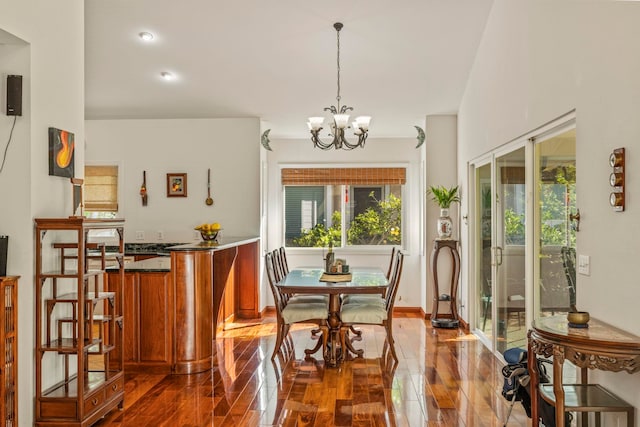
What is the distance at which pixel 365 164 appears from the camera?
806 cm

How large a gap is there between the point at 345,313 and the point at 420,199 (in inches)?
126

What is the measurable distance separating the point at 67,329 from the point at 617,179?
3352 mm

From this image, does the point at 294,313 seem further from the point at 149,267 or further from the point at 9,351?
the point at 9,351

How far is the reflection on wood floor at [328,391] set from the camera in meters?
3.67

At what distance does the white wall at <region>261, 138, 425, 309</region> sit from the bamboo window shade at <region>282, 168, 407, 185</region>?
0.30ft

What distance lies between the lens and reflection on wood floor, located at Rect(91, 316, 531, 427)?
12.1 feet

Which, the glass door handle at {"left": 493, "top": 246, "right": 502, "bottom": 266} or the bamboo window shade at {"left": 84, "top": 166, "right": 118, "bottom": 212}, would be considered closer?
the glass door handle at {"left": 493, "top": 246, "right": 502, "bottom": 266}

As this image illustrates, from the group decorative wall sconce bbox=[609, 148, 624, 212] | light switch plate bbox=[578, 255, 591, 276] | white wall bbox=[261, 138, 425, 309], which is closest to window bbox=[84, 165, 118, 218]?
white wall bbox=[261, 138, 425, 309]

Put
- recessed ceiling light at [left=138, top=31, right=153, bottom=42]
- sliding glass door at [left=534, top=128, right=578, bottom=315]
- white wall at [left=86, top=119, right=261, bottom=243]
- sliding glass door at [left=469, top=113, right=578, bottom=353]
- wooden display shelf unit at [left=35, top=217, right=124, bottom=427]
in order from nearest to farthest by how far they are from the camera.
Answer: wooden display shelf unit at [left=35, top=217, right=124, bottom=427], sliding glass door at [left=534, top=128, right=578, bottom=315], sliding glass door at [left=469, top=113, right=578, bottom=353], recessed ceiling light at [left=138, top=31, right=153, bottom=42], white wall at [left=86, top=119, right=261, bottom=243]

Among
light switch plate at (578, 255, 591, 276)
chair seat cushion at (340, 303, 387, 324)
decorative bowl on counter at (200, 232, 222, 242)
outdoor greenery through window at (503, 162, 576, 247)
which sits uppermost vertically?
outdoor greenery through window at (503, 162, 576, 247)

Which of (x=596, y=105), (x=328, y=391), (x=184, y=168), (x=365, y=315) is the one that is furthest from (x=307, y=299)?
(x=596, y=105)

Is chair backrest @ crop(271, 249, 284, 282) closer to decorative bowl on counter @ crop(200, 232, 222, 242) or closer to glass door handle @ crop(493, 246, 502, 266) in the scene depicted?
decorative bowl on counter @ crop(200, 232, 222, 242)

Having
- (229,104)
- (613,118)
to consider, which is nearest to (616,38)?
(613,118)

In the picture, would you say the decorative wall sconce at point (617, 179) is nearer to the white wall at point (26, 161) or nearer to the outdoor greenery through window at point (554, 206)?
the outdoor greenery through window at point (554, 206)
